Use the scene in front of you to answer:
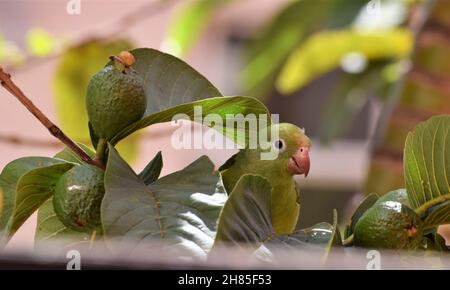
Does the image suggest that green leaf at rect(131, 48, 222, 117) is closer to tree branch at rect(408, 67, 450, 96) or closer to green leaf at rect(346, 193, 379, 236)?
green leaf at rect(346, 193, 379, 236)

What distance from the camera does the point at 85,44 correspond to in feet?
4.88

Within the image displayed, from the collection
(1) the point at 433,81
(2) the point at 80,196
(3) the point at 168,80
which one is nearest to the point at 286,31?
(1) the point at 433,81

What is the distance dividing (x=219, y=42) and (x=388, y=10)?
2835 millimetres

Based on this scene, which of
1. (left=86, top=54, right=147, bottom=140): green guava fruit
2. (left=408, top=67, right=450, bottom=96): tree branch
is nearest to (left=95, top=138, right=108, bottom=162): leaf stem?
(left=86, top=54, right=147, bottom=140): green guava fruit

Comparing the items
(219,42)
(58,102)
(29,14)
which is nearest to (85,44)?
(58,102)

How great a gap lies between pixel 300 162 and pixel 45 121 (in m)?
0.17

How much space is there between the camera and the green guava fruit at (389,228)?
1.55 ft

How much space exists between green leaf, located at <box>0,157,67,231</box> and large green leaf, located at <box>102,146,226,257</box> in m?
0.06

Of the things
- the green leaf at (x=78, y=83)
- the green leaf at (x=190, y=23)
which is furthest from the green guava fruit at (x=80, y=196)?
the green leaf at (x=190, y=23)

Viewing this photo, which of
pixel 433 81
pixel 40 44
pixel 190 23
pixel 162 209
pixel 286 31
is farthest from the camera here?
pixel 190 23

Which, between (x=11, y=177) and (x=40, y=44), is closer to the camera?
(x=11, y=177)

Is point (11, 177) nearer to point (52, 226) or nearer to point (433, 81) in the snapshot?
point (52, 226)

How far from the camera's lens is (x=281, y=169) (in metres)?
0.52
